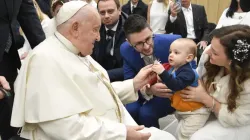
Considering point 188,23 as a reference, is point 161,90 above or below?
above

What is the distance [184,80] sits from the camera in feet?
6.86

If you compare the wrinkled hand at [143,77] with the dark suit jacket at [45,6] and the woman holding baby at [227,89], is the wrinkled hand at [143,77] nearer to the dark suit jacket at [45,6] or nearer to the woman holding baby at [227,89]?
the woman holding baby at [227,89]

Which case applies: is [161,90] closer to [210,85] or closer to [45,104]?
[210,85]

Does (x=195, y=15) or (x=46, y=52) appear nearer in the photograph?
(x=46, y=52)

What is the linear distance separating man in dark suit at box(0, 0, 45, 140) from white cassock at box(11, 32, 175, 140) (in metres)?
0.65

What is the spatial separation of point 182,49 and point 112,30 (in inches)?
38.7

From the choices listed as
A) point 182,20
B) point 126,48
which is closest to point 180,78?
point 126,48

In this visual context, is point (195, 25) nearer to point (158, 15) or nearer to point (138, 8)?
point (158, 15)

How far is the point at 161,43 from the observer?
256 cm

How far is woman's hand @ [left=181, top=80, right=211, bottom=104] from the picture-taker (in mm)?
2125

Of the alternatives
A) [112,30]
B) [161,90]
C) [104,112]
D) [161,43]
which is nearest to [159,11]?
[112,30]

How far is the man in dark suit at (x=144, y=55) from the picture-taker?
7.87ft

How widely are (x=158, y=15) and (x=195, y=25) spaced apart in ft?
1.73

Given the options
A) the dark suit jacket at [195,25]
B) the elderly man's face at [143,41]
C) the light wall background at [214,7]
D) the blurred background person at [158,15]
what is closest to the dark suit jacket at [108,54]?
the elderly man's face at [143,41]
